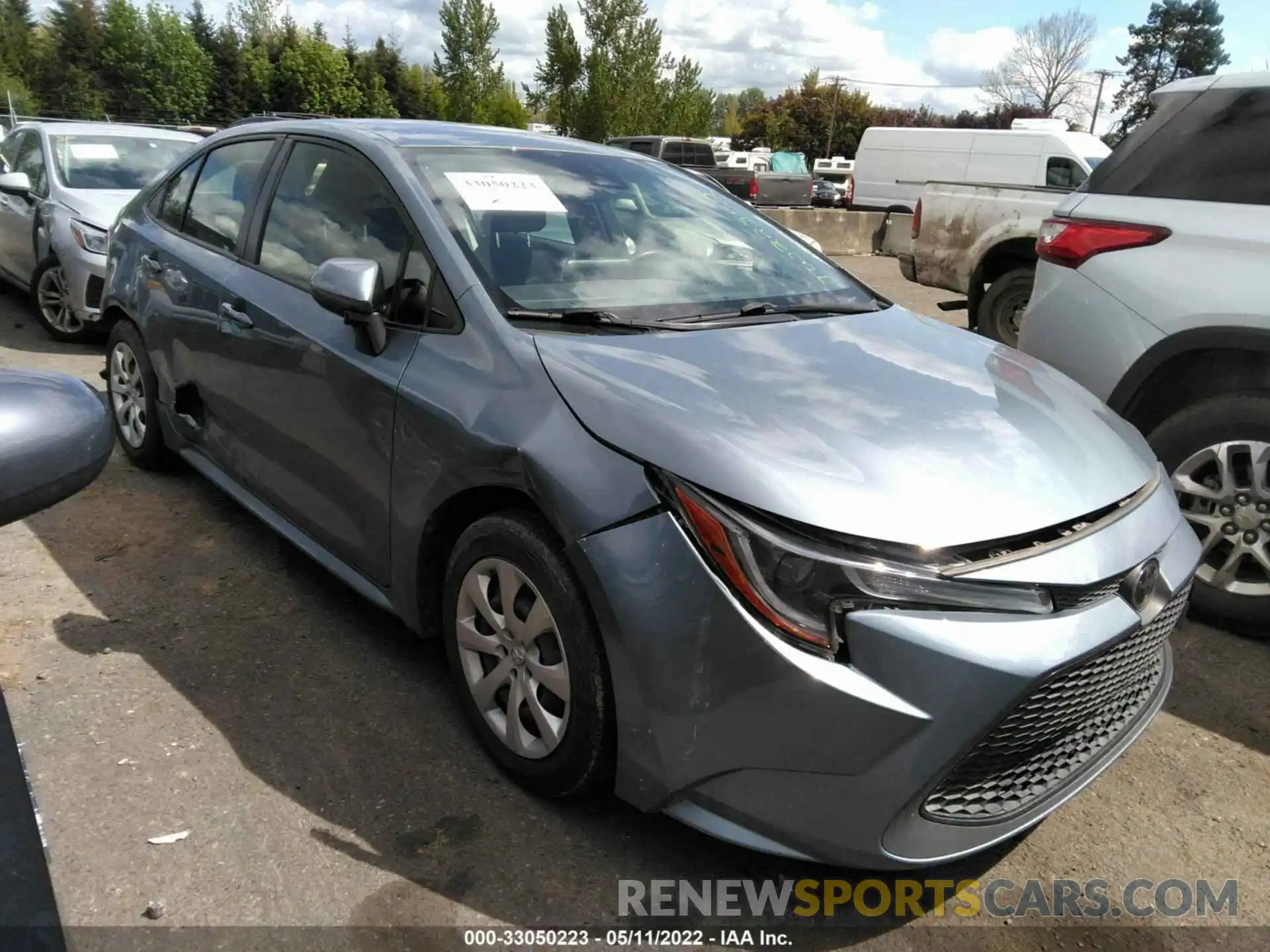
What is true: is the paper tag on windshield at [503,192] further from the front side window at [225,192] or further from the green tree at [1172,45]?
the green tree at [1172,45]

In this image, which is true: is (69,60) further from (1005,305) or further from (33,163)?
(1005,305)

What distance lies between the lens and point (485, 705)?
8.61 feet

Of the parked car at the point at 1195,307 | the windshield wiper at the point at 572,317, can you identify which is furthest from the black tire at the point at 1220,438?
the windshield wiper at the point at 572,317

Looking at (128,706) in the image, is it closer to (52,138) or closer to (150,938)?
(150,938)

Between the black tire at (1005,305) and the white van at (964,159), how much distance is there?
718 cm

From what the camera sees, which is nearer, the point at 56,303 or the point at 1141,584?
the point at 1141,584

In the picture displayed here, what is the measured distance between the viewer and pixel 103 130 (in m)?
8.29

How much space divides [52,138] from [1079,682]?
28.8ft

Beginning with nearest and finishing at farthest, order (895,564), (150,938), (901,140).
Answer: (895,564)
(150,938)
(901,140)

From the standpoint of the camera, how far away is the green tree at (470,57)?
47.7 metres

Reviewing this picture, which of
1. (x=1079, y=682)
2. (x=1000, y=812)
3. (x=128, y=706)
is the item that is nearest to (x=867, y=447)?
(x=1079, y=682)

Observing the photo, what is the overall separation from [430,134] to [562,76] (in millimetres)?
42939

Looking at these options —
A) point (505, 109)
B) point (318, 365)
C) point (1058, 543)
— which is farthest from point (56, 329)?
point (505, 109)

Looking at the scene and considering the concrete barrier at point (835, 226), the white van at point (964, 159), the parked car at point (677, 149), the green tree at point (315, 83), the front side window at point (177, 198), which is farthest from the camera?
the green tree at point (315, 83)
